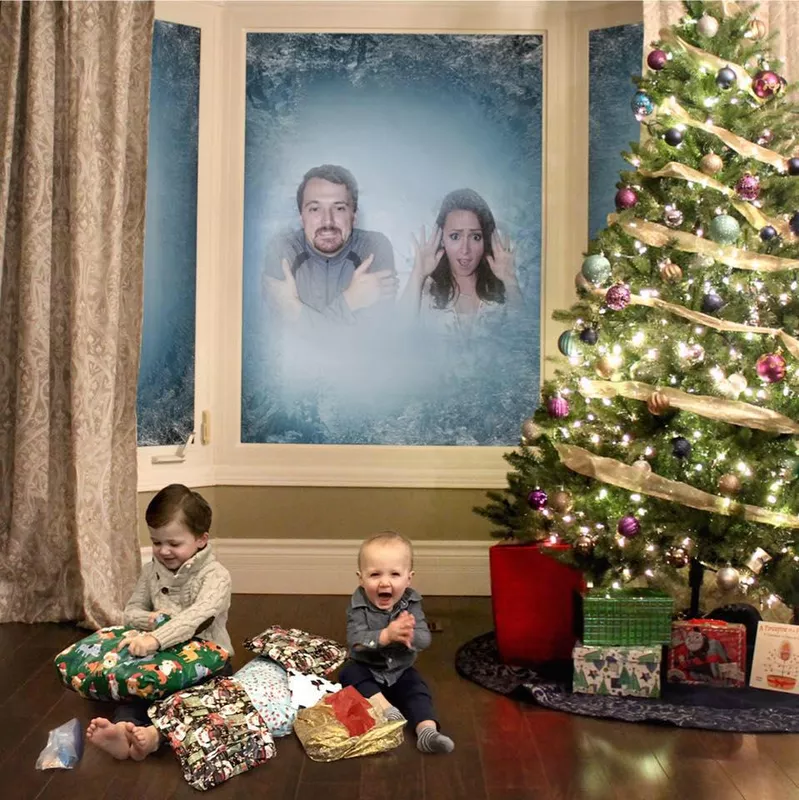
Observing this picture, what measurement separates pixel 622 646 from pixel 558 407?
0.82 meters

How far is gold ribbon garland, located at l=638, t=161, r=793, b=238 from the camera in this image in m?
3.55

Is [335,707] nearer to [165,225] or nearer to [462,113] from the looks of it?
[165,225]

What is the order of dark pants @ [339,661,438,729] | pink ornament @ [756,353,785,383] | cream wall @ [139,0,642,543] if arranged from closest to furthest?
dark pants @ [339,661,438,729] < pink ornament @ [756,353,785,383] < cream wall @ [139,0,642,543]

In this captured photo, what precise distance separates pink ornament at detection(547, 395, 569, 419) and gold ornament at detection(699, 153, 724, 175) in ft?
2.91

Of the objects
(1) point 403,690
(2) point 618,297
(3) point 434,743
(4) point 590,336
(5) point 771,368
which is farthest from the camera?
(4) point 590,336

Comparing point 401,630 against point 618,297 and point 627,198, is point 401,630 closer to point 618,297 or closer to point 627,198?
point 618,297

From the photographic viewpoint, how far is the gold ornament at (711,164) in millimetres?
3535

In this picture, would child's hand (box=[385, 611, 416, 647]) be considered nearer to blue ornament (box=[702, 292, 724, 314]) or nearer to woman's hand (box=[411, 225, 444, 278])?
blue ornament (box=[702, 292, 724, 314])

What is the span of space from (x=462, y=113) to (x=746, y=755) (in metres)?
3.13

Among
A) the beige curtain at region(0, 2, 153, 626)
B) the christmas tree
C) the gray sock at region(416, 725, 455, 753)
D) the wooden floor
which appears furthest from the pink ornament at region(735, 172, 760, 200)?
the beige curtain at region(0, 2, 153, 626)

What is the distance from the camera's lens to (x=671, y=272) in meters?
3.58

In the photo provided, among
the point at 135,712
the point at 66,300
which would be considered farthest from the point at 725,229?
the point at 66,300

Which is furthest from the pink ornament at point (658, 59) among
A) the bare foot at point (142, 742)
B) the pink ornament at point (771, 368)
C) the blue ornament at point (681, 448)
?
the bare foot at point (142, 742)

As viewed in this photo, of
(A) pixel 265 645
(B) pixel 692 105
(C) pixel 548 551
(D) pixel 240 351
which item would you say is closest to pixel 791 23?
(B) pixel 692 105
